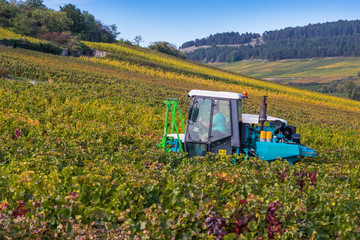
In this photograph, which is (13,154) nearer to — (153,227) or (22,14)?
(153,227)

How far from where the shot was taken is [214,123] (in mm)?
8672

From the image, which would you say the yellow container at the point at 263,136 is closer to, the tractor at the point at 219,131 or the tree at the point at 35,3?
the tractor at the point at 219,131

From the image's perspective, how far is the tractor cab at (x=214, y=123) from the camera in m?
8.64

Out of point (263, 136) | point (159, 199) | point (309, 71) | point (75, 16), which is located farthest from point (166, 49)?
point (159, 199)

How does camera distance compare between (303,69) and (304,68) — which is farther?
(304,68)

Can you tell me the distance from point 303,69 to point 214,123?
14701cm

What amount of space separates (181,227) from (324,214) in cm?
205

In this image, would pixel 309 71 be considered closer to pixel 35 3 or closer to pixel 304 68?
pixel 304 68

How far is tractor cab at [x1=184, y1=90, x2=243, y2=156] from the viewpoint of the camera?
8.64m

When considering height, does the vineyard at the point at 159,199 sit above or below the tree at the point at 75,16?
below

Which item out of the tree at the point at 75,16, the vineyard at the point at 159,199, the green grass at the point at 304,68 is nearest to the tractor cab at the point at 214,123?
the vineyard at the point at 159,199

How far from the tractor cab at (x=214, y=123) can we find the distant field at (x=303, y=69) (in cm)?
11185

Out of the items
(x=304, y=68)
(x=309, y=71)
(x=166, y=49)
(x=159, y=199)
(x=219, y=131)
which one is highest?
(x=166, y=49)

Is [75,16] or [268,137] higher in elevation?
[75,16]
